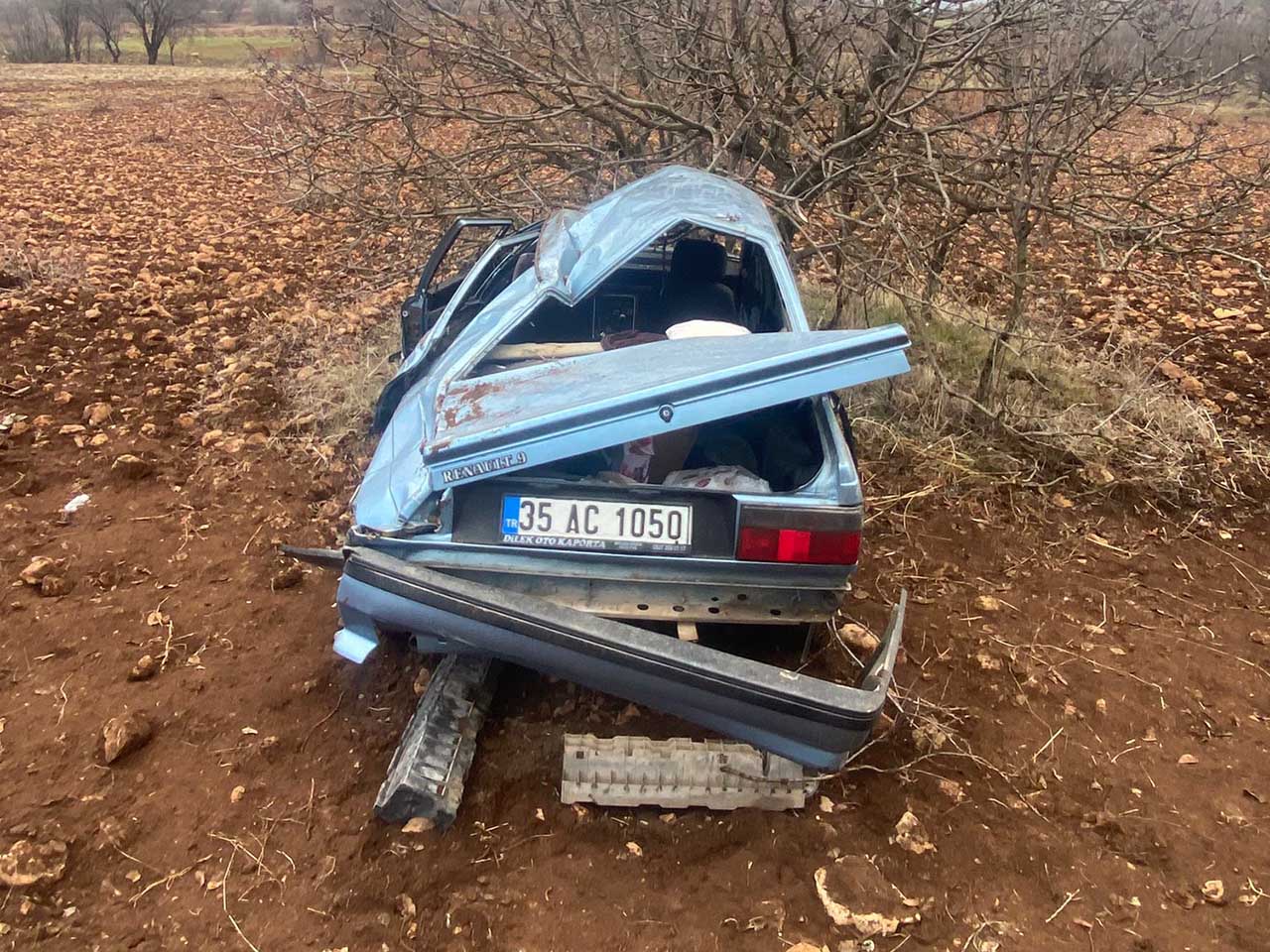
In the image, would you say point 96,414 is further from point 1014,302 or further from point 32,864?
point 1014,302

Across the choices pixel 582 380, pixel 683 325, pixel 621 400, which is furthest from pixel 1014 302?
pixel 621 400

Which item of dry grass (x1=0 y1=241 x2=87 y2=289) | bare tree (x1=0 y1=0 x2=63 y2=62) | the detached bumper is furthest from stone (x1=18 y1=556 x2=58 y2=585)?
bare tree (x1=0 y1=0 x2=63 y2=62)

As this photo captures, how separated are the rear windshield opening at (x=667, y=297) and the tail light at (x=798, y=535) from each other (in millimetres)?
1327

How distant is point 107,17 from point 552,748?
4701cm

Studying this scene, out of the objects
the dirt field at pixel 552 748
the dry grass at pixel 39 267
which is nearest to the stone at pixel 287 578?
the dirt field at pixel 552 748

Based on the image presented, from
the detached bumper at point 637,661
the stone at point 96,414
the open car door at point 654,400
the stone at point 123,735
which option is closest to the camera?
the detached bumper at point 637,661

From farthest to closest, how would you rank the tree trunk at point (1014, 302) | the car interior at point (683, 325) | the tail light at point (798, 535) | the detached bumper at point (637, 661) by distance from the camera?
the tree trunk at point (1014, 302)
the car interior at point (683, 325)
the tail light at point (798, 535)
the detached bumper at point (637, 661)

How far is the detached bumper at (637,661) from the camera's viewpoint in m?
2.23

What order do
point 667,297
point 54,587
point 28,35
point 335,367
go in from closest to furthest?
point 54,587 < point 667,297 < point 335,367 < point 28,35

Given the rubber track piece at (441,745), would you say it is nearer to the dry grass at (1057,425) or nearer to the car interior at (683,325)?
the car interior at (683,325)

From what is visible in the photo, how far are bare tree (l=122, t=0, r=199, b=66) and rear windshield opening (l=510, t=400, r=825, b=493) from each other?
43969 mm

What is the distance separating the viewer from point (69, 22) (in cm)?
3759

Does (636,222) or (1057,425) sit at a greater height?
(636,222)

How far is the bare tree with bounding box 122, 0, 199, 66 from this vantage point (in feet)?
124
